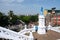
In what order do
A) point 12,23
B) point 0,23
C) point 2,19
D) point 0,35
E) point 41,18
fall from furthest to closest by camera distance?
point 12,23 < point 2,19 < point 0,23 < point 41,18 < point 0,35

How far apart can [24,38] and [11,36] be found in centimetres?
64

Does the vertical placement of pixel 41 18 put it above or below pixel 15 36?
above

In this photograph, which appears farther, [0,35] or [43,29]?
[43,29]

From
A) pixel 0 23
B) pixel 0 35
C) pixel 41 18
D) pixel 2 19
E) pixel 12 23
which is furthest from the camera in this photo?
pixel 12 23

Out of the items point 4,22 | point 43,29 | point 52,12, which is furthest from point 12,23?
point 43,29

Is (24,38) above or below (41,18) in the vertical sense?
below

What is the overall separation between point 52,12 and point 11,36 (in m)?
30.7

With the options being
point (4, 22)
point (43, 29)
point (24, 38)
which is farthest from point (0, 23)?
point (24, 38)

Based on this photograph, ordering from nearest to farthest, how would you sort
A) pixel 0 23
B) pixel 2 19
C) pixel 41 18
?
pixel 41 18, pixel 0 23, pixel 2 19

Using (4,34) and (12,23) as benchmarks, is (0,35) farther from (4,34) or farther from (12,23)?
(12,23)

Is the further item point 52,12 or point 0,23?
point 52,12

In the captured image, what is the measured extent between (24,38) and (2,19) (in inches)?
1125

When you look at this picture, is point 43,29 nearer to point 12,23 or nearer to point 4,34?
point 4,34

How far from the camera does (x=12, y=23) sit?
1775 inches
